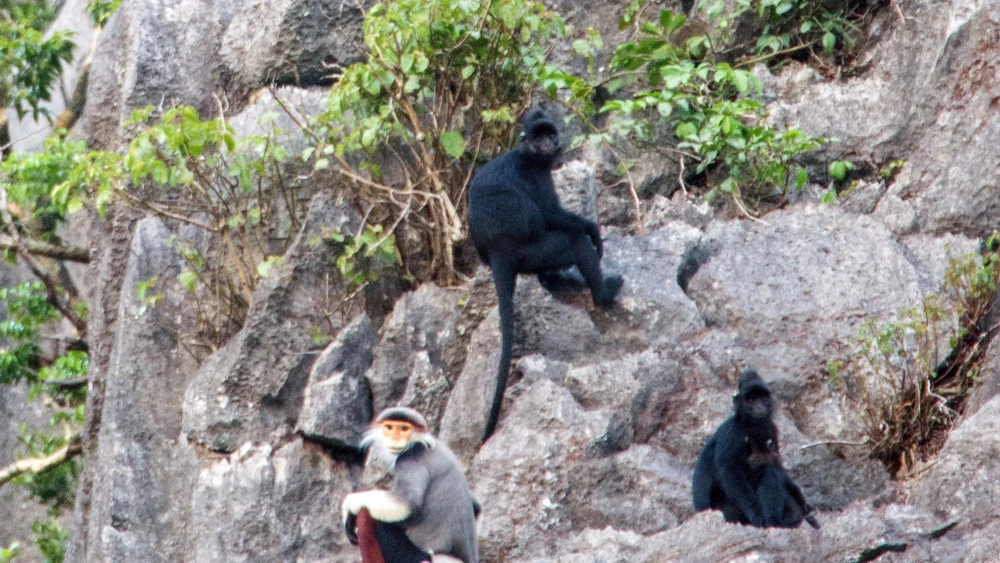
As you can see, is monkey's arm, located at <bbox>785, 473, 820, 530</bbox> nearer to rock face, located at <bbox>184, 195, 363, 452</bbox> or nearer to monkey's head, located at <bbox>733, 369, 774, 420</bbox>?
monkey's head, located at <bbox>733, 369, 774, 420</bbox>

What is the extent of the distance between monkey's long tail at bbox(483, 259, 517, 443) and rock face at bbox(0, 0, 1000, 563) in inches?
4.6

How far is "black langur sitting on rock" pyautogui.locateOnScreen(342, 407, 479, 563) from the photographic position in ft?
13.1

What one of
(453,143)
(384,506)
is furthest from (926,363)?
(453,143)

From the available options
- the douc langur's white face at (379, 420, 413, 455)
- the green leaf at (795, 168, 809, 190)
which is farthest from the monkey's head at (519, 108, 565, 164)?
the douc langur's white face at (379, 420, 413, 455)

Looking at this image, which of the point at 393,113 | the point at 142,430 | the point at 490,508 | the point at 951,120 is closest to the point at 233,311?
the point at 142,430

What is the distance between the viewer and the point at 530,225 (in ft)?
17.7

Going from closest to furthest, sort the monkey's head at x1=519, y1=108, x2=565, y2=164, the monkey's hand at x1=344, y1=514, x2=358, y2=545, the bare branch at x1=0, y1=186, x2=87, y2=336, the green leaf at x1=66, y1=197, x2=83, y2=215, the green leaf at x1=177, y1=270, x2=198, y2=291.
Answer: the monkey's hand at x1=344, y1=514, x2=358, y2=545 < the monkey's head at x1=519, y1=108, x2=565, y2=164 < the green leaf at x1=66, y1=197, x2=83, y2=215 < the green leaf at x1=177, y1=270, x2=198, y2=291 < the bare branch at x1=0, y1=186, x2=87, y2=336

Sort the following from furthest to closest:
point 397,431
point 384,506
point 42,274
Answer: point 42,274, point 397,431, point 384,506

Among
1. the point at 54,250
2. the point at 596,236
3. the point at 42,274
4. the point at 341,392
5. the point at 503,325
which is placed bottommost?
the point at 341,392

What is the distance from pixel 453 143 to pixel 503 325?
1.37 metres

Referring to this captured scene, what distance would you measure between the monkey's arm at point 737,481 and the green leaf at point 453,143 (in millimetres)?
2471

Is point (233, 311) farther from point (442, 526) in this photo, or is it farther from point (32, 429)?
point (32, 429)

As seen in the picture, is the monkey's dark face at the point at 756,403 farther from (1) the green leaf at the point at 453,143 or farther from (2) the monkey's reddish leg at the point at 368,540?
(1) the green leaf at the point at 453,143

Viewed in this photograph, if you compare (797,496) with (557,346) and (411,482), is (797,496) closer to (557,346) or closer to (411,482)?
(411,482)
